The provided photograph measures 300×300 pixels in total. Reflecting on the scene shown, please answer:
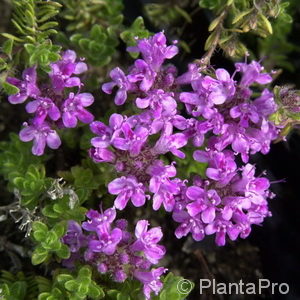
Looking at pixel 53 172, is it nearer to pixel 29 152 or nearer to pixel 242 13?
Result: pixel 29 152

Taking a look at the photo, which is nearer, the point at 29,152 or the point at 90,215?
the point at 90,215

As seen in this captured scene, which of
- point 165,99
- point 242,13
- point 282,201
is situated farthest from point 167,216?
point 242,13

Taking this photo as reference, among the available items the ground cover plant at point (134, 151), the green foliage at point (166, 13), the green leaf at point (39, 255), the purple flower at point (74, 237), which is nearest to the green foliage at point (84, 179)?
the ground cover plant at point (134, 151)

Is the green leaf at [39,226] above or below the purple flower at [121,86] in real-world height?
below

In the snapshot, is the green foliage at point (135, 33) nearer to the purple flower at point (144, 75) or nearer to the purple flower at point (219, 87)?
the purple flower at point (144, 75)

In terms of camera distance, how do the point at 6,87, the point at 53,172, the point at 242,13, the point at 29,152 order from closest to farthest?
the point at 6,87 → the point at 242,13 → the point at 29,152 → the point at 53,172

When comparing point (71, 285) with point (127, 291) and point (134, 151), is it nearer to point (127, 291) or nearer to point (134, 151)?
point (127, 291)

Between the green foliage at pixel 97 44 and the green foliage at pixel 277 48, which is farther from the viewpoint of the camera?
the green foliage at pixel 277 48
